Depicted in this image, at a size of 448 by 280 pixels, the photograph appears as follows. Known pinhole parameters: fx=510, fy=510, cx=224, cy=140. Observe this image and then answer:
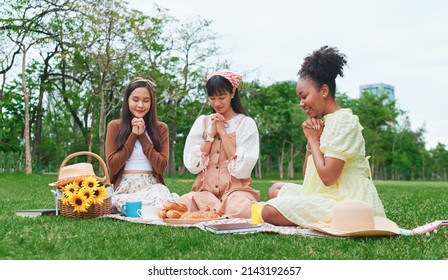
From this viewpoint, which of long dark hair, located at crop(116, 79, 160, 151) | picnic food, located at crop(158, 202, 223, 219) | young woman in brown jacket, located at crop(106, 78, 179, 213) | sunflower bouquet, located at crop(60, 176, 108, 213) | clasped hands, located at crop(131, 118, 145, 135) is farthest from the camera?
long dark hair, located at crop(116, 79, 160, 151)

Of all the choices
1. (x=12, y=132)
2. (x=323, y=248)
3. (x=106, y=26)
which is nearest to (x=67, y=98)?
(x=12, y=132)

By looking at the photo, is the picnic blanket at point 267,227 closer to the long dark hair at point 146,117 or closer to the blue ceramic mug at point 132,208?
the blue ceramic mug at point 132,208

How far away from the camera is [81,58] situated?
2105cm

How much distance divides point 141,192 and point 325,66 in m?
2.32

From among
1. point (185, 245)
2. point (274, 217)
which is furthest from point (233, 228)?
point (185, 245)

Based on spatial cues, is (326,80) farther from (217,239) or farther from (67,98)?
(67,98)

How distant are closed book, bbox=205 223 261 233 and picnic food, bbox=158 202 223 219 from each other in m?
0.58

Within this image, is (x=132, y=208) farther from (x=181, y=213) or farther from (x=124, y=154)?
(x=124, y=154)

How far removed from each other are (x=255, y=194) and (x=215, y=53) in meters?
21.1

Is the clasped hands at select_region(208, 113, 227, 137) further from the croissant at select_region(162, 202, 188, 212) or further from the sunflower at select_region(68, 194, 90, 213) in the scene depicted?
the sunflower at select_region(68, 194, 90, 213)

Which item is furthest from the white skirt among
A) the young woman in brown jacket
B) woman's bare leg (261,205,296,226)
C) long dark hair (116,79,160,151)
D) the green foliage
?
the green foliage

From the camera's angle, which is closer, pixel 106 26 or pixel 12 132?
pixel 106 26

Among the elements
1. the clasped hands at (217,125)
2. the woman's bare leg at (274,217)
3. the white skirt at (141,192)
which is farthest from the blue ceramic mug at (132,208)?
the woman's bare leg at (274,217)

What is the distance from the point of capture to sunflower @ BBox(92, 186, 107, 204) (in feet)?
15.0
